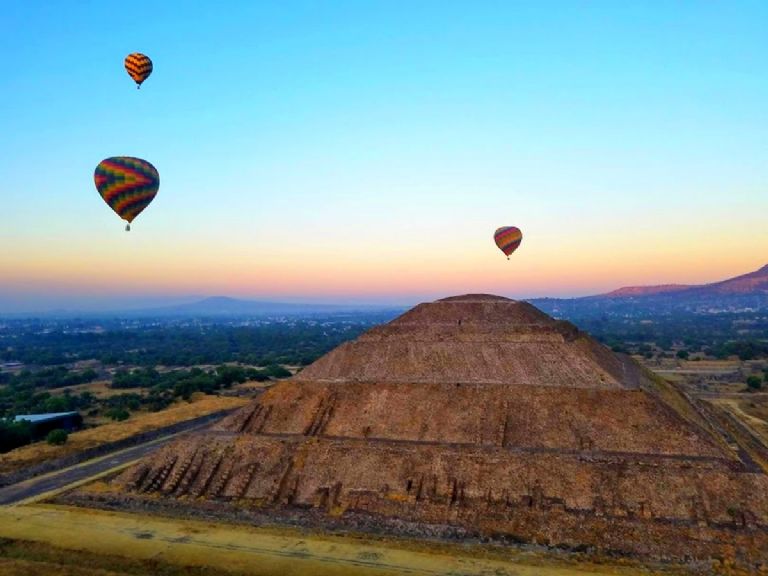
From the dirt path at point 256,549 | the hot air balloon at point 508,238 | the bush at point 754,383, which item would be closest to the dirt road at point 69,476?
the dirt path at point 256,549

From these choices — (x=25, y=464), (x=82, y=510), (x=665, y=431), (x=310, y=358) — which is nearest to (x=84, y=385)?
(x=310, y=358)

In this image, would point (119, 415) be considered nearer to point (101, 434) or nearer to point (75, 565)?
point (101, 434)

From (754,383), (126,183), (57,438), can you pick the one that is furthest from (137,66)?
(754,383)

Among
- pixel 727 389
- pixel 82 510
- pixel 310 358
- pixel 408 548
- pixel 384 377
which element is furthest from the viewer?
pixel 310 358

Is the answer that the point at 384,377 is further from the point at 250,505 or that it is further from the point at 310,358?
the point at 310,358

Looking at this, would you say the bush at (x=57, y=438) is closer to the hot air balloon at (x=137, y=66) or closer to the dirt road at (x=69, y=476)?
the dirt road at (x=69, y=476)

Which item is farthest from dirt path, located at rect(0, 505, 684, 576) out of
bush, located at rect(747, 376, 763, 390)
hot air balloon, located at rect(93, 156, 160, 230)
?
bush, located at rect(747, 376, 763, 390)
